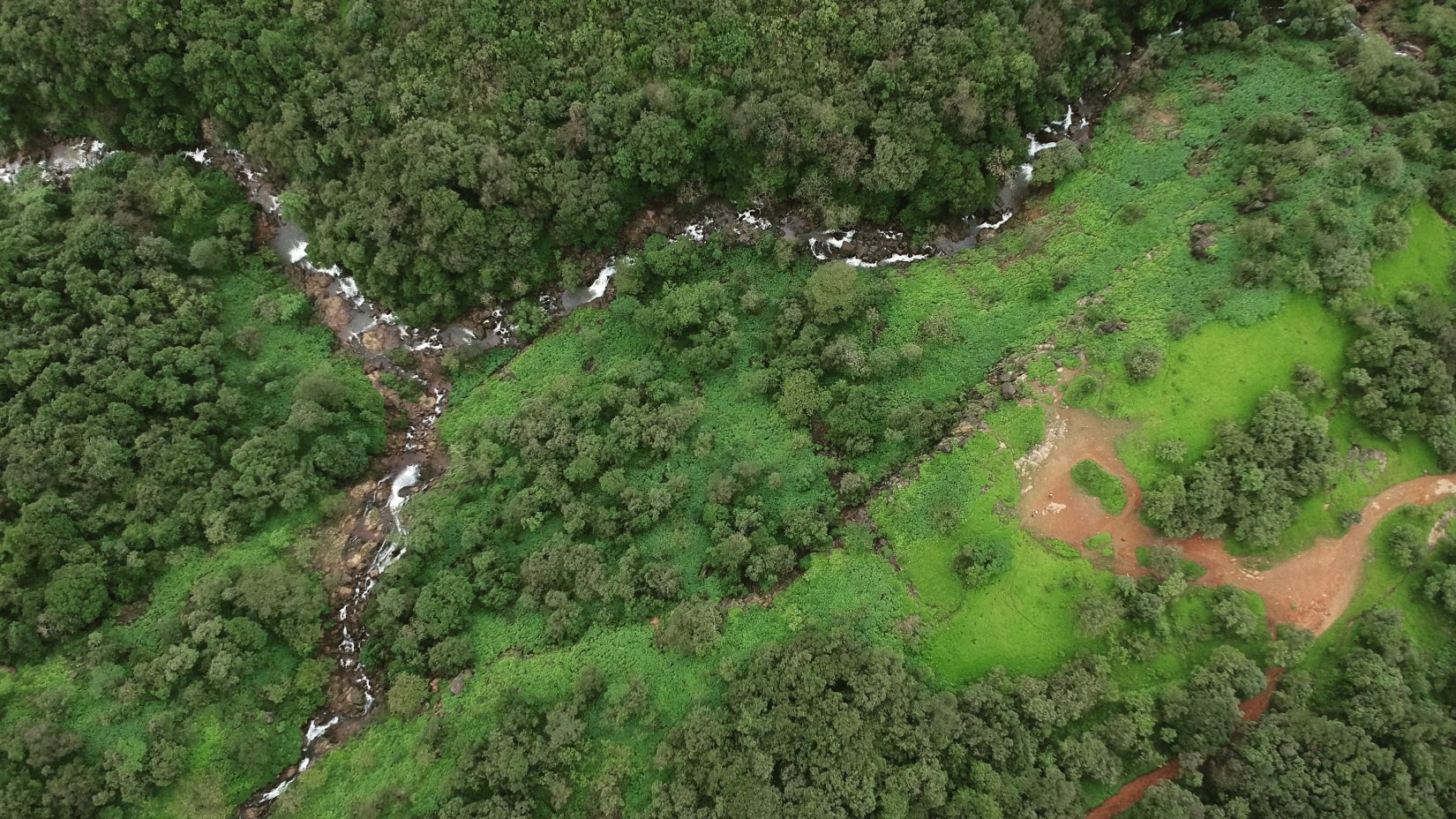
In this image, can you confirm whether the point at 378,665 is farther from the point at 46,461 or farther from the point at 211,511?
the point at 46,461

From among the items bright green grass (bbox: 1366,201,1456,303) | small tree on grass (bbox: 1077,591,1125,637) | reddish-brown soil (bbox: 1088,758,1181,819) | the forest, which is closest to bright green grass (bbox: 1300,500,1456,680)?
the forest

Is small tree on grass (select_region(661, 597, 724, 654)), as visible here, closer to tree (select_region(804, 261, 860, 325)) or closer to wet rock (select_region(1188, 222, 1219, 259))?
tree (select_region(804, 261, 860, 325))

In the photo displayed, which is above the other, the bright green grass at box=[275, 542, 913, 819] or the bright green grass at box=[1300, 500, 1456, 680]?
the bright green grass at box=[275, 542, 913, 819]

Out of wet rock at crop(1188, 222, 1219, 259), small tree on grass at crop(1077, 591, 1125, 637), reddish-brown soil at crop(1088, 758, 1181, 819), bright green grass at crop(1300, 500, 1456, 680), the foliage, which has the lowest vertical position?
reddish-brown soil at crop(1088, 758, 1181, 819)

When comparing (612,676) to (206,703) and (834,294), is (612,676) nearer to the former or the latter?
(206,703)

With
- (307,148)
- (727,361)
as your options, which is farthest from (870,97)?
(307,148)

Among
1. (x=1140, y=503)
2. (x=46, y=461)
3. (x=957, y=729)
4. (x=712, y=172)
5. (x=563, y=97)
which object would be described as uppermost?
(x=563, y=97)

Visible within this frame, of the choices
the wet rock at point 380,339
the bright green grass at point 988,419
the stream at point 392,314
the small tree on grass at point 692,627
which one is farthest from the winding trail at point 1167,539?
the wet rock at point 380,339
